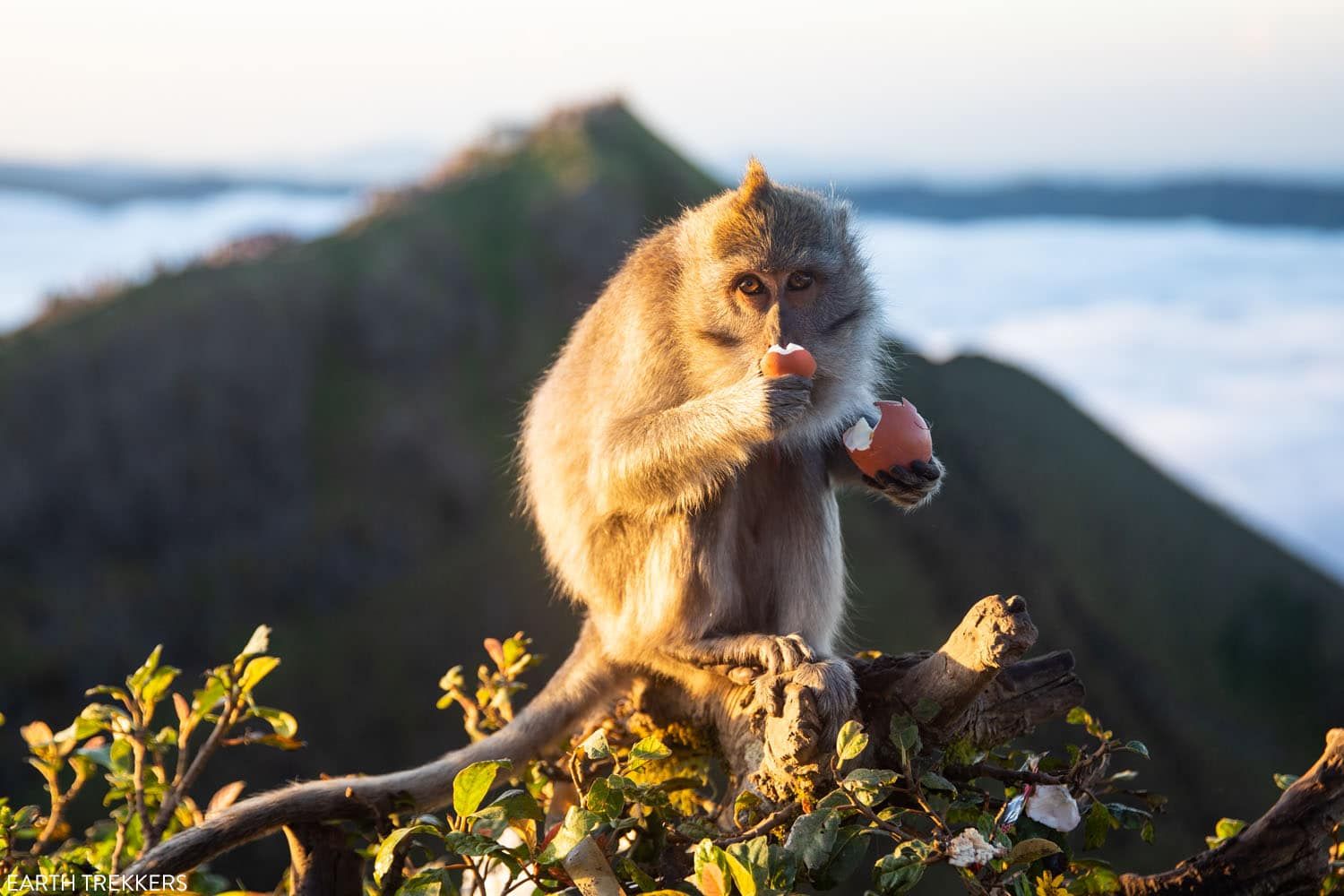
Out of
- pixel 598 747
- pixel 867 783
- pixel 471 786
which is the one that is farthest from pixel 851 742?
pixel 471 786

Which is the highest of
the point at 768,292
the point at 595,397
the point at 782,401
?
the point at 768,292

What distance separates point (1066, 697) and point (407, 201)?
11976mm

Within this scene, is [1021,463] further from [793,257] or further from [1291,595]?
[793,257]

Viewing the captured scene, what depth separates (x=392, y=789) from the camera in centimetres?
395

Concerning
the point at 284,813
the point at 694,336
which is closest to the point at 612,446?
the point at 694,336

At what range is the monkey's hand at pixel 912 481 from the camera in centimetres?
434

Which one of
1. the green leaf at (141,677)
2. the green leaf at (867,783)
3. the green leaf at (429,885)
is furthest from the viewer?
the green leaf at (141,677)

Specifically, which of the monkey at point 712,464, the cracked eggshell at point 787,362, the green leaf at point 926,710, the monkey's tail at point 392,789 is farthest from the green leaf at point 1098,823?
the monkey's tail at point 392,789

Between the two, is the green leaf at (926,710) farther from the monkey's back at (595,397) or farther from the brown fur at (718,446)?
the monkey's back at (595,397)

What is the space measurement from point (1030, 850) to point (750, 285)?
86.8 inches

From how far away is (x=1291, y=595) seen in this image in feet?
38.7

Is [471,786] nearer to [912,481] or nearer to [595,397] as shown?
[595,397]

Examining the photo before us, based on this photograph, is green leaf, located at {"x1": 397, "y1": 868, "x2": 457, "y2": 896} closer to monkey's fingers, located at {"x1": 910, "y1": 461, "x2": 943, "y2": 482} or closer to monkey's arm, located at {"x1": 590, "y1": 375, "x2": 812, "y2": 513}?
monkey's arm, located at {"x1": 590, "y1": 375, "x2": 812, "y2": 513}

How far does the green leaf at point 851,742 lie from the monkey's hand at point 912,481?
147cm
